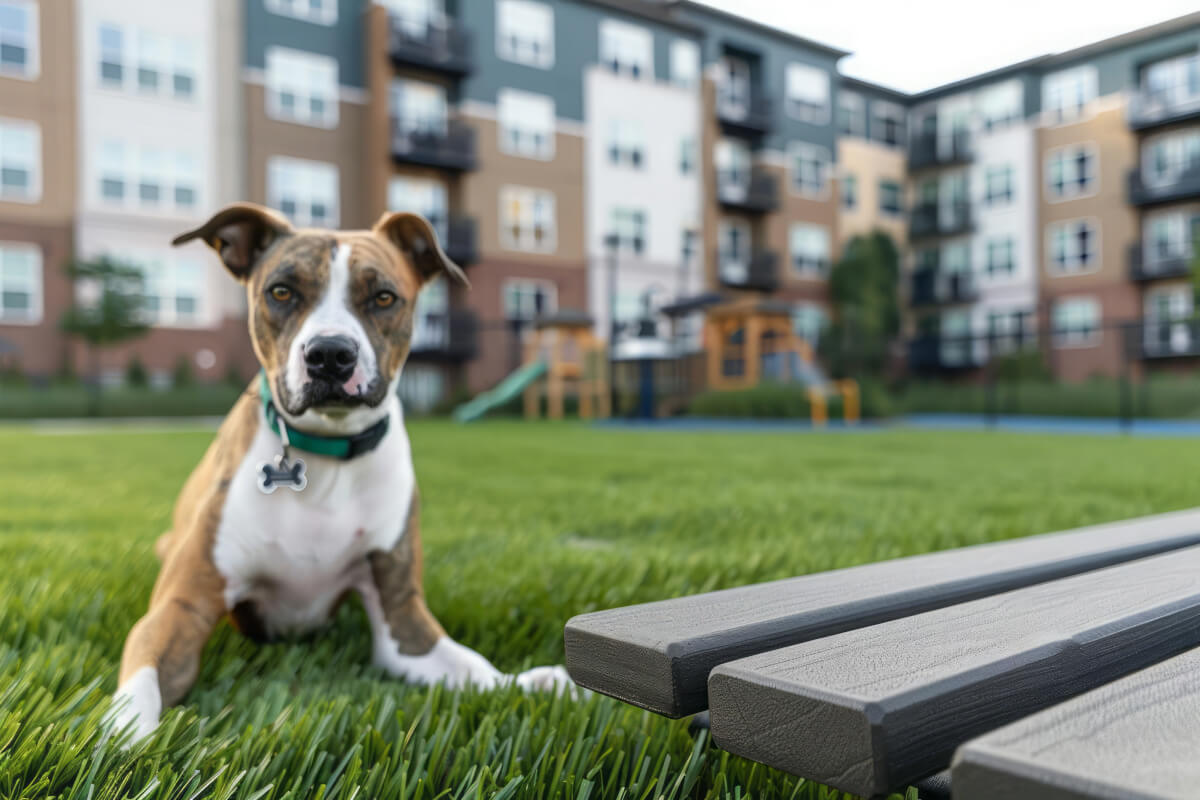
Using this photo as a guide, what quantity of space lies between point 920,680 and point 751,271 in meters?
28.7

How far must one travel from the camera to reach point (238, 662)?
1.66 m

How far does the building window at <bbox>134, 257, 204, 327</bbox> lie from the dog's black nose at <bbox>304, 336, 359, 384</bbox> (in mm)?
22493

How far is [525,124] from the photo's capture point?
82.7ft

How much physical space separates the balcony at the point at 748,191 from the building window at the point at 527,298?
7.13m

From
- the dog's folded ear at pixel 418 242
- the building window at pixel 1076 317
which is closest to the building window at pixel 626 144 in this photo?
the building window at pixel 1076 317

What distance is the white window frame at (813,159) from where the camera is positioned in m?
30.3

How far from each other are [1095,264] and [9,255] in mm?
31910

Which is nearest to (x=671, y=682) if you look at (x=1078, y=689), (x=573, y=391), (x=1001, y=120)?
(x=1078, y=689)

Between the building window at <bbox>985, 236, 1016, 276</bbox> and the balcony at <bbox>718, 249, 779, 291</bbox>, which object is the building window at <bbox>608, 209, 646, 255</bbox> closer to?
the balcony at <bbox>718, 249, 779, 291</bbox>

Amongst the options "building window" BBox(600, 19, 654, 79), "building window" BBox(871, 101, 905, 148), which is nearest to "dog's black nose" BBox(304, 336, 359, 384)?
"building window" BBox(600, 19, 654, 79)

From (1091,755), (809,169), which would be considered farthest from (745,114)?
(1091,755)

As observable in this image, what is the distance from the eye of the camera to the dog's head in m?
1.49

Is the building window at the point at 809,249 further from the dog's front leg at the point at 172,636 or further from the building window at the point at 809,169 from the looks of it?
the dog's front leg at the point at 172,636

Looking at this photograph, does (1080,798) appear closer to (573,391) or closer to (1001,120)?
(573,391)
